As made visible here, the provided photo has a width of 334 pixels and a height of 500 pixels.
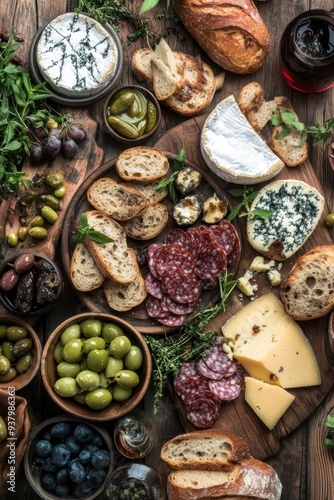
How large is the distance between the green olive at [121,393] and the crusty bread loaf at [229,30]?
1.62 metres

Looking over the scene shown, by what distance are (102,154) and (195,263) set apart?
0.68 m

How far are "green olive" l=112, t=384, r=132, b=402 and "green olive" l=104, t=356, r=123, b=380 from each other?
0.23ft

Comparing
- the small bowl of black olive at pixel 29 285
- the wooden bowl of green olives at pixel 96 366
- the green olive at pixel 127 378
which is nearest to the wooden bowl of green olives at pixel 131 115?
the small bowl of black olive at pixel 29 285

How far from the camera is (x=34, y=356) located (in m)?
3.38

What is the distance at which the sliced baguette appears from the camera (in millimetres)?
3459

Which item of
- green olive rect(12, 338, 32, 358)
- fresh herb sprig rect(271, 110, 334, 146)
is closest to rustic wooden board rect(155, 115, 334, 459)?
fresh herb sprig rect(271, 110, 334, 146)

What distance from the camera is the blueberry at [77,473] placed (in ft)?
10.6

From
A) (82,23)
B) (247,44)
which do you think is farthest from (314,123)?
(82,23)

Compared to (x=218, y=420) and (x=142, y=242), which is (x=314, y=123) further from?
(x=218, y=420)

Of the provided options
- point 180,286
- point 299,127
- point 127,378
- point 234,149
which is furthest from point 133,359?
point 299,127

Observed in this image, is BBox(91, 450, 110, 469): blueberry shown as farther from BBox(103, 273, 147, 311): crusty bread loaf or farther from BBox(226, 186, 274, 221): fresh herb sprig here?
BBox(226, 186, 274, 221): fresh herb sprig

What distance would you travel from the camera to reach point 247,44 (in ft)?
12.0

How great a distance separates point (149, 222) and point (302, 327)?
88cm

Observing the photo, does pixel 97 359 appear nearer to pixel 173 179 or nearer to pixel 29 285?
pixel 29 285
